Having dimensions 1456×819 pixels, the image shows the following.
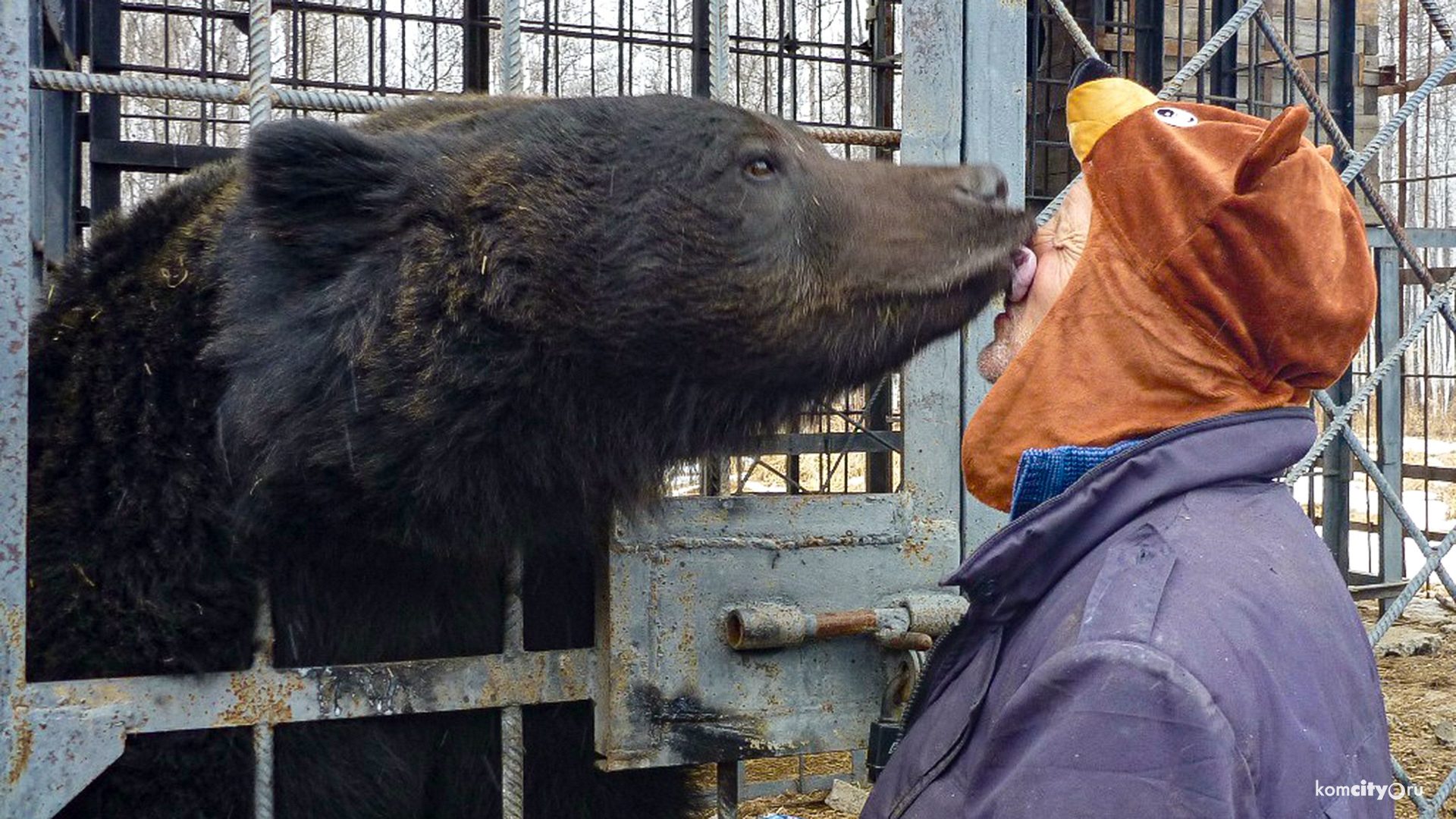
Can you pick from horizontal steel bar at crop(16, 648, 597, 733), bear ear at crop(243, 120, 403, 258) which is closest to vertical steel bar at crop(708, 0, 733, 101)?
bear ear at crop(243, 120, 403, 258)

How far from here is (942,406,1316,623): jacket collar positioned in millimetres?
1524

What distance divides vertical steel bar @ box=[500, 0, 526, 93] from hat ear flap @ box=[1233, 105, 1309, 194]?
1.40 m

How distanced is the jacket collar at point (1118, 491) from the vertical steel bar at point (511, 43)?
1397mm

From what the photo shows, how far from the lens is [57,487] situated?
255cm

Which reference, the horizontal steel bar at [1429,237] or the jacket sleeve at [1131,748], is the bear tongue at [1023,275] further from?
the horizontal steel bar at [1429,237]

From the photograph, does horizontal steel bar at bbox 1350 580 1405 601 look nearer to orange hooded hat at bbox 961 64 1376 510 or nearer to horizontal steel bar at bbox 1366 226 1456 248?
horizontal steel bar at bbox 1366 226 1456 248

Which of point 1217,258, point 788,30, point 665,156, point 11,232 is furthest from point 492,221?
point 788,30

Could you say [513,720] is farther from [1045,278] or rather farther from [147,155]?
[147,155]

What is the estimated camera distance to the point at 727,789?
2766 mm

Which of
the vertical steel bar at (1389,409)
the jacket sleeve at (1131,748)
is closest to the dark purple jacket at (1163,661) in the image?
the jacket sleeve at (1131,748)

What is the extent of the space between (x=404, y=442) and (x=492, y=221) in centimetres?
46

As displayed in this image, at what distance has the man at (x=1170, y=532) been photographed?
1.30 meters

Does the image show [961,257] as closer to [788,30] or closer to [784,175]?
[784,175]

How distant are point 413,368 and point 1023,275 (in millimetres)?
1128
